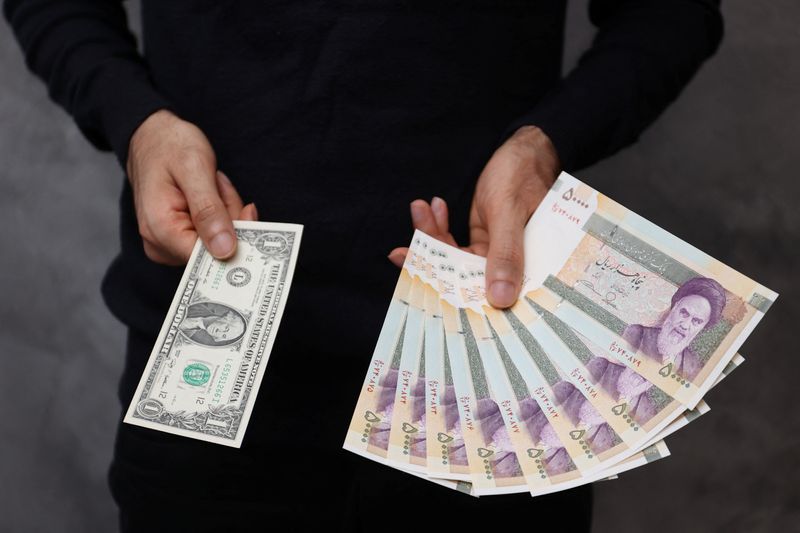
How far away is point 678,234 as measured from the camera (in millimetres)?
1749

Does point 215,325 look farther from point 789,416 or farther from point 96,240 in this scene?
point 789,416

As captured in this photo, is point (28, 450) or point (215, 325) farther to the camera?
point (28, 450)

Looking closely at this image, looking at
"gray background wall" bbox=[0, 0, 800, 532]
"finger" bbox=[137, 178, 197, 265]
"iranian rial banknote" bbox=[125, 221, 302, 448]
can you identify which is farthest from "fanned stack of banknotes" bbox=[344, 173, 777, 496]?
"gray background wall" bbox=[0, 0, 800, 532]

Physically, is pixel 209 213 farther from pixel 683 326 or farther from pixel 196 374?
pixel 683 326

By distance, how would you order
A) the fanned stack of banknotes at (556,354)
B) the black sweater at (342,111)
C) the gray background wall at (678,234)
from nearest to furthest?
the fanned stack of banknotes at (556,354) → the black sweater at (342,111) → the gray background wall at (678,234)

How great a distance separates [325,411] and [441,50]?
0.44 m

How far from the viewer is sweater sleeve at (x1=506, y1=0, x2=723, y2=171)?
998 millimetres

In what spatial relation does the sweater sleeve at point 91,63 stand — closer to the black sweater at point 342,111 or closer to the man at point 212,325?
the black sweater at point 342,111

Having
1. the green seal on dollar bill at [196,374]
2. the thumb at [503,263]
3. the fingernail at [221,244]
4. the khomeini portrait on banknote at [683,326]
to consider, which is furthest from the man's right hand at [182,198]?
the khomeini portrait on banknote at [683,326]

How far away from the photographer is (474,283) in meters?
0.93

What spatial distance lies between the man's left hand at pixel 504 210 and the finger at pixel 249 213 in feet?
0.53

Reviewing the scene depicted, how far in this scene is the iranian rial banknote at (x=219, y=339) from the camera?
851mm

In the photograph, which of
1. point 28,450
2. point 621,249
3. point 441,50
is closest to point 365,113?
point 441,50

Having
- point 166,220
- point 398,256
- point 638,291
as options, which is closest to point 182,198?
point 166,220
